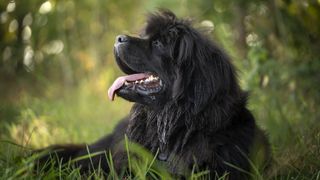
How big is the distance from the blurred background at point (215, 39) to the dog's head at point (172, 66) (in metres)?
0.38

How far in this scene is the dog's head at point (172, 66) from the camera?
4.62 m

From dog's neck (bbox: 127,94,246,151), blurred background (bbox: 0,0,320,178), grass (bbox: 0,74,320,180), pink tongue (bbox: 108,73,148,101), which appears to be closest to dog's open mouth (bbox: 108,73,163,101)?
pink tongue (bbox: 108,73,148,101)

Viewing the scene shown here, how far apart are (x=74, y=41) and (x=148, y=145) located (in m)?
7.55

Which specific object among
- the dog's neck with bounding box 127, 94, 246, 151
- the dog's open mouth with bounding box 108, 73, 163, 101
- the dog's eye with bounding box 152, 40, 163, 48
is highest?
the dog's eye with bounding box 152, 40, 163, 48

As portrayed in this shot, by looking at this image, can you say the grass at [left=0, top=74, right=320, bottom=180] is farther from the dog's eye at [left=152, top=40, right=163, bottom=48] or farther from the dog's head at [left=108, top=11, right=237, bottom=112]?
the dog's eye at [left=152, top=40, right=163, bottom=48]

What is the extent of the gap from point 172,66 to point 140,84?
11.6 inches

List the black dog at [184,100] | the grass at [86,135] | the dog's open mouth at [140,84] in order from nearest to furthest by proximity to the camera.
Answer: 1. the grass at [86,135]
2. the black dog at [184,100]
3. the dog's open mouth at [140,84]

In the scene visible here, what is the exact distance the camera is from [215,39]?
5.18 metres

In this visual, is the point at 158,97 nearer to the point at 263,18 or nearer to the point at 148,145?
the point at 148,145

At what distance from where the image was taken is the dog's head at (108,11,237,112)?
182 inches

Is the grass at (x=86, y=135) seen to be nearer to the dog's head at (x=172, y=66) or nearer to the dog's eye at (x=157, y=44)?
the dog's head at (x=172, y=66)

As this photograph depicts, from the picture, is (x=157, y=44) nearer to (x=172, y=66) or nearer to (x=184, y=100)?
(x=172, y=66)

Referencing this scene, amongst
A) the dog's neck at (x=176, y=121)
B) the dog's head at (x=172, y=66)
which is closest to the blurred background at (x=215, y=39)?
the dog's head at (x=172, y=66)

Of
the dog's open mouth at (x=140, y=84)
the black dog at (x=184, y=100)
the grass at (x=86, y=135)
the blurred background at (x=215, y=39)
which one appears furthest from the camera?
the blurred background at (x=215, y=39)
